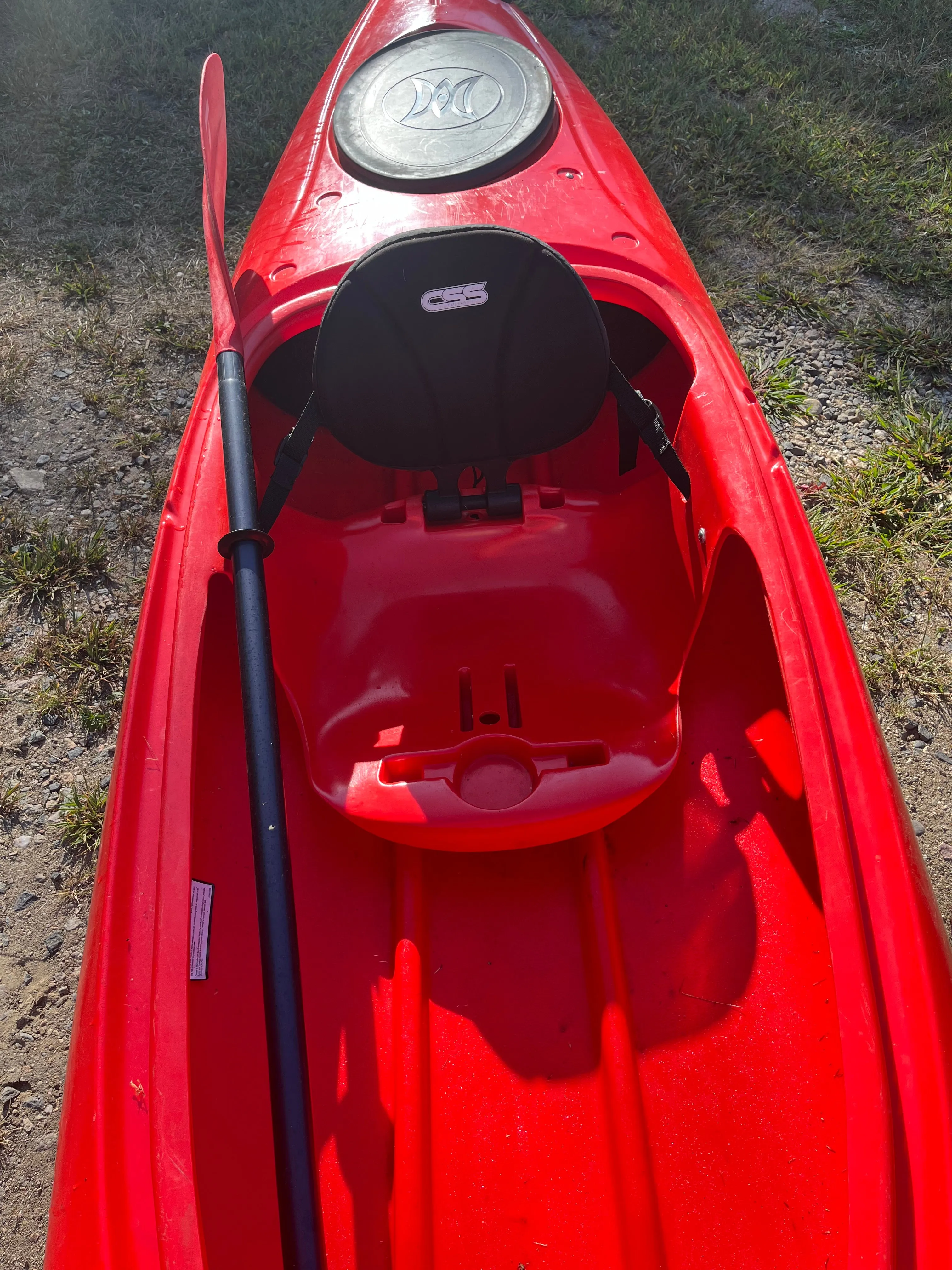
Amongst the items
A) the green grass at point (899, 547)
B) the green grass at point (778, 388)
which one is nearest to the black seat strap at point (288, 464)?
the green grass at point (899, 547)

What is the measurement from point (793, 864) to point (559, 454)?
1.10m

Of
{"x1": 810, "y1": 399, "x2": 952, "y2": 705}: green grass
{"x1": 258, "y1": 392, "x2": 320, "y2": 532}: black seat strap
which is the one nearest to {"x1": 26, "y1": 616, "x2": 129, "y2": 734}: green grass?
{"x1": 258, "y1": 392, "x2": 320, "y2": 532}: black seat strap

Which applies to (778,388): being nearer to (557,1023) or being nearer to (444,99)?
(444,99)

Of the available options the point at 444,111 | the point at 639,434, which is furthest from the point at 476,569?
the point at 444,111

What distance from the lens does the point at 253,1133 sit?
1092 mm

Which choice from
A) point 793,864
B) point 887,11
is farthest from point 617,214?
point 887,11

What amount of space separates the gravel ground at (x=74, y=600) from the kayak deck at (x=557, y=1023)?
2.03ft

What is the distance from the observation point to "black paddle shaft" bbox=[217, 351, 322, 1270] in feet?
3.03

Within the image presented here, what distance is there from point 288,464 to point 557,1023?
3.37 ft

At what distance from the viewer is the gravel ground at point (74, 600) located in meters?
1.52

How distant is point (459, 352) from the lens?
1378mm

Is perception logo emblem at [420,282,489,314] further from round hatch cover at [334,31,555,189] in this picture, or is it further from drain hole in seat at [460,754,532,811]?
drain hole in seat at [460,754,532,811]

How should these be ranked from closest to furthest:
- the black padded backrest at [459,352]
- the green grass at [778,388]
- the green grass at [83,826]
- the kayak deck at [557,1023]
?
the kayak deck at [557,1023] → the black padded backrest at [459,352] → the green grass at [83,826] → the green grass at [778,388]

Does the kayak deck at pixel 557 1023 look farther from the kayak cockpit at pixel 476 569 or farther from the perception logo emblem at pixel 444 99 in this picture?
the perception logo emblem at pixel 444 99
